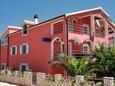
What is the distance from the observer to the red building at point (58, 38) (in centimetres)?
2539

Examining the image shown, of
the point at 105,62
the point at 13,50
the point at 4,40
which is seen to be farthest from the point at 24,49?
the point at 105,62

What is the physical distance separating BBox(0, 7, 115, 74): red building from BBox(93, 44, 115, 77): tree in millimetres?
3890

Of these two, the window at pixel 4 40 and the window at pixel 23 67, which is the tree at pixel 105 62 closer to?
the window at pixel 23 67

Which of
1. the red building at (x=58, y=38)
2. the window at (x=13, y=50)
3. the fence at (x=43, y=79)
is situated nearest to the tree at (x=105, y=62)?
the red building at (x=58, y=38)

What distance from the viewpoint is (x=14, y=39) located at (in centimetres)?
3406

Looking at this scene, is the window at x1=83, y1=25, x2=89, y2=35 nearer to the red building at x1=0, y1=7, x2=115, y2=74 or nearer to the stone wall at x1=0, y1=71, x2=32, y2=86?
the red building at x1=0, y1=7, x2=115, y2=74

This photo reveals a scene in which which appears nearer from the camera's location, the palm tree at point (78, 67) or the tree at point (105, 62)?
the palm tree at point (78, 67)

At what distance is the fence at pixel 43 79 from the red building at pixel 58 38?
3546 mm

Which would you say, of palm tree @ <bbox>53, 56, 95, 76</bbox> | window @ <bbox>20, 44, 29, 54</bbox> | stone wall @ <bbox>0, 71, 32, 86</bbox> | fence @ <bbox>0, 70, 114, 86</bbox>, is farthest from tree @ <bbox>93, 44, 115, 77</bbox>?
window @ <bbox>20, 44, 29, 54</bbox>

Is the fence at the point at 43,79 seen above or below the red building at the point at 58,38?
below

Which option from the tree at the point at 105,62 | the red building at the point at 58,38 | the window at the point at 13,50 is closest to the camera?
the tree at the point at 105,62

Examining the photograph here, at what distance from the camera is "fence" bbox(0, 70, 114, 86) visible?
15.7m

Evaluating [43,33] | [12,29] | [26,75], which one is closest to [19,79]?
[26,75]

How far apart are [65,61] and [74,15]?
6.39 m
